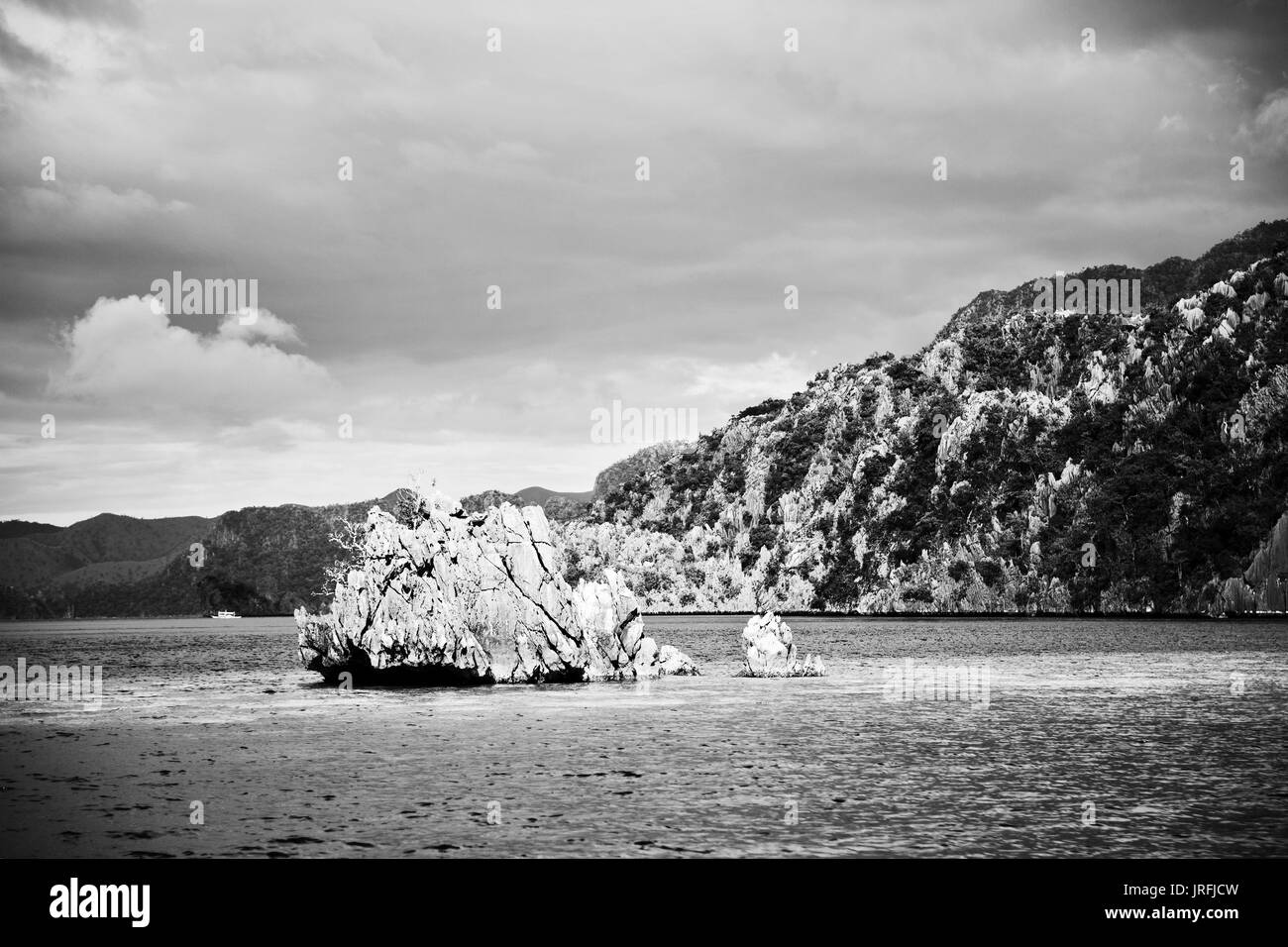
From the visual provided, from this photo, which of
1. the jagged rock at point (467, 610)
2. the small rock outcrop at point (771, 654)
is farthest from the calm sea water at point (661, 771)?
the small rock outcrop at point (771, 654)

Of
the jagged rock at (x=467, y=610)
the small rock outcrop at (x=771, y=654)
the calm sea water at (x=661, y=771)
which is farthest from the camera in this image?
the small rock outcrop at (x=771, y=654)

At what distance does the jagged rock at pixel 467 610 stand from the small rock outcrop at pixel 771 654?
31.4 ft

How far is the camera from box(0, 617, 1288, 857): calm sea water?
2697 centimetres

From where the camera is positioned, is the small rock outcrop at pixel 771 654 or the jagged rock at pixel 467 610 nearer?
the jagged rock at pixel 467 610

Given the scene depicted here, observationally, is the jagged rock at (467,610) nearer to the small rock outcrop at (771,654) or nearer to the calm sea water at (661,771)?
the calm sea water at (661,771)

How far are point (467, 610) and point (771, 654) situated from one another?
23591 mm

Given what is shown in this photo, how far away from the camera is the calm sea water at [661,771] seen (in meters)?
27.0

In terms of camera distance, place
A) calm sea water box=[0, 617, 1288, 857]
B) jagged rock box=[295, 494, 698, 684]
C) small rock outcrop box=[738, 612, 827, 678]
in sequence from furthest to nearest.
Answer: small rock outcrop box=[738, 612, 827, 678] < jagged rock box=[295, 494, 698, 684] < calm sea water box=[0, 617, 1288, 857]

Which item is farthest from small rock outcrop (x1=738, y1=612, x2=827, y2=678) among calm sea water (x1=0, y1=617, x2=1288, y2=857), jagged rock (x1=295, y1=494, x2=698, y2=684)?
jagged rock (x1=295, y1=494, x2=698, y2=684)

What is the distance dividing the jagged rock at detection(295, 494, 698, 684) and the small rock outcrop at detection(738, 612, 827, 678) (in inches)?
377

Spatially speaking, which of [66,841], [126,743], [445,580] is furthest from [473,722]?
[66,841]

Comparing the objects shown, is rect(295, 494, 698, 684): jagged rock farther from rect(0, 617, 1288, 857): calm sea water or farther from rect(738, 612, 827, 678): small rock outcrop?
rect(738, 612, 827, 678): small rock outcrop

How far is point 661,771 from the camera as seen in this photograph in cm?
3747
